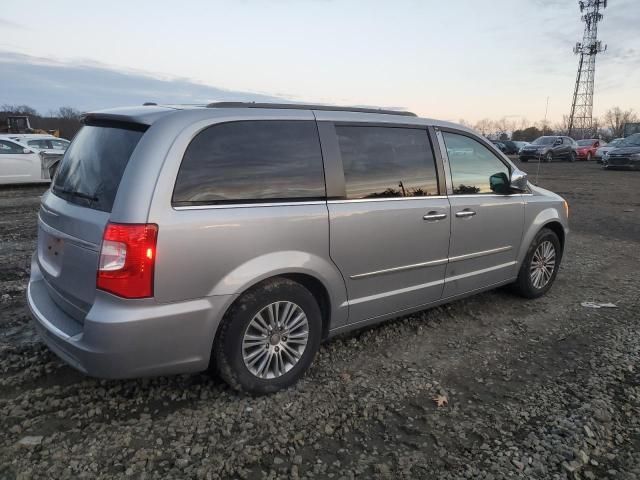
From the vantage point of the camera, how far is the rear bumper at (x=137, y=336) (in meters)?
2.55

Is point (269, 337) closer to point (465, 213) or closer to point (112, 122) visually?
point (112, 122)

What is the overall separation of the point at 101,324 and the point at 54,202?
1.08 m

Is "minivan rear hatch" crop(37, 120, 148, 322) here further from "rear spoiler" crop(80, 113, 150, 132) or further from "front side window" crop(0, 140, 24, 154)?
"front side window" crop(0, 140, 24, 154)

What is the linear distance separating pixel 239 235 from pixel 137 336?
0.77 m

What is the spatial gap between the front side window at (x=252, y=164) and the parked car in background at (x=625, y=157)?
79.7ft

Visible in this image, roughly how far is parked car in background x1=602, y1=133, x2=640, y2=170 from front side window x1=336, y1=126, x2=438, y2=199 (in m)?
23.2

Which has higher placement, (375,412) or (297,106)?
(297,106)

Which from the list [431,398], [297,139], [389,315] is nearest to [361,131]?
[297,139]

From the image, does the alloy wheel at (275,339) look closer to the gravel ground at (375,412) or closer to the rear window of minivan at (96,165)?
the gravel ground at (375,412)

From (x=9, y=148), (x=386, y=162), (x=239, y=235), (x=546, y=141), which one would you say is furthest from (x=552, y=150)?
(x=239, y=235)

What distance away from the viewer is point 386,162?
A: 3.67 m

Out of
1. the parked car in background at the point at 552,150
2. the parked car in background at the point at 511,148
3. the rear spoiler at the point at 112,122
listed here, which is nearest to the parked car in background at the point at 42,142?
the rear spoiler at the point at 112,122

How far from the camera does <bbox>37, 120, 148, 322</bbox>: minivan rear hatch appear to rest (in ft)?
8.79

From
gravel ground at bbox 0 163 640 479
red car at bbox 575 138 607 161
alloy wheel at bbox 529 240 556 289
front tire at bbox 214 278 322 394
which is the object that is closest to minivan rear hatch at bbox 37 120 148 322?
gravel ground at bbox 0 163 640 479
